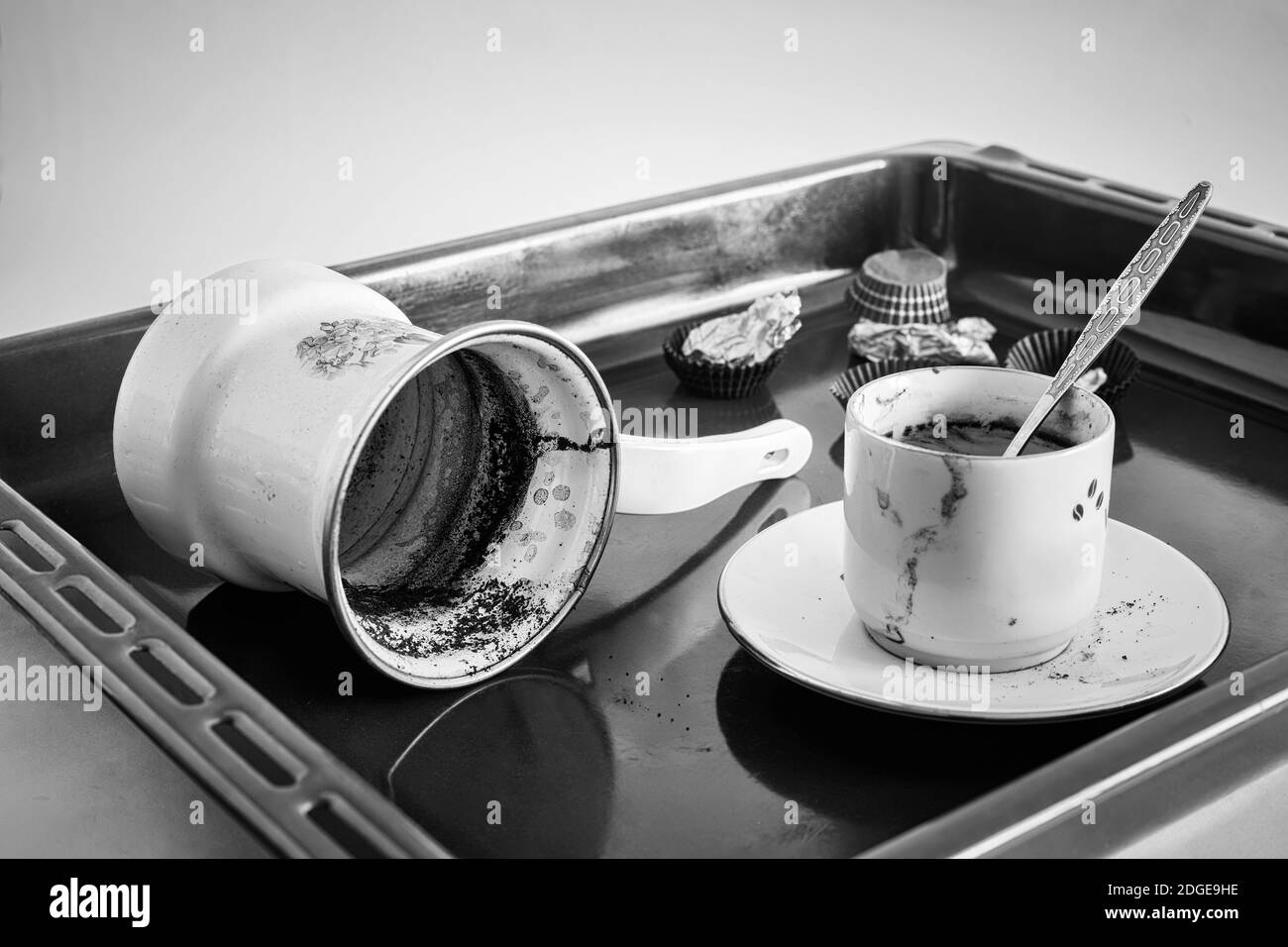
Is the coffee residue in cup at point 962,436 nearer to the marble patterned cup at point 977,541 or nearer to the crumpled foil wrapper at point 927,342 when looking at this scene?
the marble patterned cup at point 977,541

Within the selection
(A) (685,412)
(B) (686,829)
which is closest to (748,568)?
Result: (B) (686,829)

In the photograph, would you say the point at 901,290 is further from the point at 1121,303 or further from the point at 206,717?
the point at 206,717

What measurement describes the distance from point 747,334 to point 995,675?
389 mm

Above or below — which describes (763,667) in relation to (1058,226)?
below

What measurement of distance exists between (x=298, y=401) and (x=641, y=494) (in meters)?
0.23

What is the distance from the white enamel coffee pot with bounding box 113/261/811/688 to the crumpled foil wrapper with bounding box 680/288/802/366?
18cm

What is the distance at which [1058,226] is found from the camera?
42.0 inches

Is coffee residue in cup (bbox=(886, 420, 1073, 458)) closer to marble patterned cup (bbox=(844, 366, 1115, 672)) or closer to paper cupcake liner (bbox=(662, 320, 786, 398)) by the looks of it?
marble patterned cup (bbox=(844, 366, 1115, 672))

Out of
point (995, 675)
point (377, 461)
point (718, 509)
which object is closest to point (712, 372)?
point (718, 509)

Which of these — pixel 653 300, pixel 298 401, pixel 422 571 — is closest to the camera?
pixel 298 401

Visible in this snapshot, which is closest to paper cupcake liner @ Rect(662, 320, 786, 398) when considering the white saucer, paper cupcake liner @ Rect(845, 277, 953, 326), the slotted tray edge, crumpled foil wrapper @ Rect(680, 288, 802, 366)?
crumpled foil wrapper @ Rect(680, 288, 802, 366)

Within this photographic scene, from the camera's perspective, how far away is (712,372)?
94 cm

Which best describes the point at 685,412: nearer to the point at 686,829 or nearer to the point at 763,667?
the point at 763,667
